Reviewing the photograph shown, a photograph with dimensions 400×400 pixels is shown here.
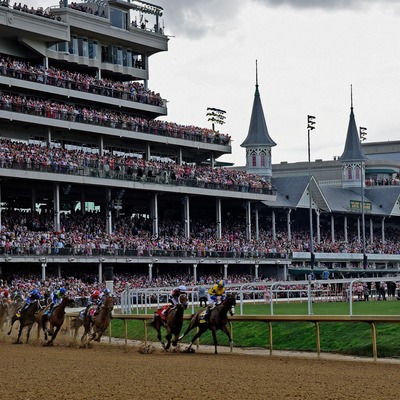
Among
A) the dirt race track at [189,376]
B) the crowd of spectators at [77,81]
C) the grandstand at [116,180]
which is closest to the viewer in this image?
the dirt race track at [189,376]

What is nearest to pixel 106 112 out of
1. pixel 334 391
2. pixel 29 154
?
pixel 29 154

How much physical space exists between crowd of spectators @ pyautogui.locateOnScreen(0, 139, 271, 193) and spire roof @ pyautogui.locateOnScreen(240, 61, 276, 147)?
26.3 ft

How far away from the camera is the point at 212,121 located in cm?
6875

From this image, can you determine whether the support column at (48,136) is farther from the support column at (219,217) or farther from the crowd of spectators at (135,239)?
the support column at (219,217)

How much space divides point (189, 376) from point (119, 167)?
3465 cm

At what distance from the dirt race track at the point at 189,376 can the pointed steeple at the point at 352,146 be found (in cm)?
5653

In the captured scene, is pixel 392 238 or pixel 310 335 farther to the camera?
pixel 392 238

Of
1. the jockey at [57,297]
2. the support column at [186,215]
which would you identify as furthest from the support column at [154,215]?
the jockey at [57,297]

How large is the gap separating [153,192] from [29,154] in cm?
942

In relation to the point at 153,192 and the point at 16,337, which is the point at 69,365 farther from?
the point at 153,192

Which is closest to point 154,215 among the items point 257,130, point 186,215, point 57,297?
point 186,215

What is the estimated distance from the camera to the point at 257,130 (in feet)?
228

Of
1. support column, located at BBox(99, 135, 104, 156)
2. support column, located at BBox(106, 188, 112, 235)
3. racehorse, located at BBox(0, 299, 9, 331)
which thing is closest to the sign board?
support column, located at BBox(99, 135, 104, 156)

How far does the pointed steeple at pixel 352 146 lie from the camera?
78125 millimetres
